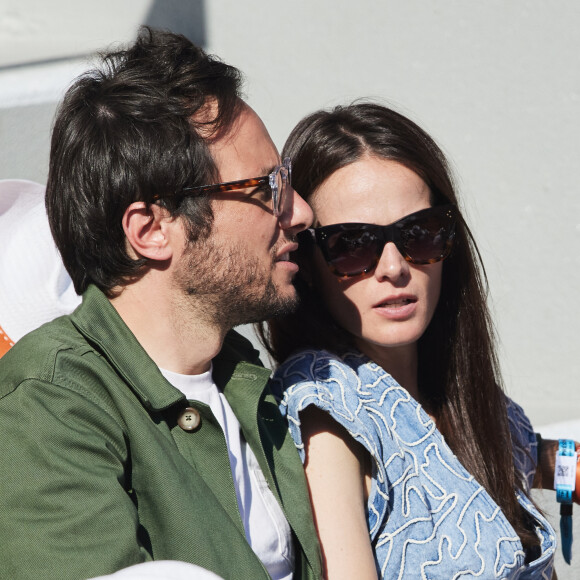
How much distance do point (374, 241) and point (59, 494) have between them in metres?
0.98

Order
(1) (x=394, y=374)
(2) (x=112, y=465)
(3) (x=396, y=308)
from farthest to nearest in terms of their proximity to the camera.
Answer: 1. (1) (x=394, y=374)
2. (3) (x=396, y=308)
3. (2) (x=112, y=465)

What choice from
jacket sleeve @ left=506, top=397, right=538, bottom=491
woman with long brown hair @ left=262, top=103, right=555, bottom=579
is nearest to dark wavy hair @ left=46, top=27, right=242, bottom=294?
woman with long brown hair @ left=262, top=103, right=555, bottom=579

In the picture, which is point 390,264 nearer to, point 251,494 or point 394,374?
point 394,374

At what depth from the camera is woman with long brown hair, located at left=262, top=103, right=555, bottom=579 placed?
1971mm

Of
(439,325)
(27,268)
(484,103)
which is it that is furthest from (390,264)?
(484,103)

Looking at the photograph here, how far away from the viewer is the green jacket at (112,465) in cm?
144

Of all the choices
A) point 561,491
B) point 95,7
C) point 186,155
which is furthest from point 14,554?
point 95,7

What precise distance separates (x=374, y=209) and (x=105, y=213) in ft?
2.07

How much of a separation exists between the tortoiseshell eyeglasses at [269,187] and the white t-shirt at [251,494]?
0.40 metres

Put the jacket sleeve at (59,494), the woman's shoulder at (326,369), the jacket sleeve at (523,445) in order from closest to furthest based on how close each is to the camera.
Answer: the jacket sleeve at (59,494)
the woman's shoulder at (326,369)
the jacket sleeve at (523,445)

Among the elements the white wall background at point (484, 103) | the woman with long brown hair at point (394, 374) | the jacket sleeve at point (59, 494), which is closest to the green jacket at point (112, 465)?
the jacket sleeve at point (59, 494)

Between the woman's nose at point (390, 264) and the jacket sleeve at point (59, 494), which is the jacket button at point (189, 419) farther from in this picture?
the woman's nose at point (390, 264)

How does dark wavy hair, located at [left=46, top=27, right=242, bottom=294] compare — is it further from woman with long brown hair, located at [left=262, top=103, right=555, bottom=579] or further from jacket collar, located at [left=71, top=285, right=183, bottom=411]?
woman with long brown hair, located at [left=262, top=103, right=555, bottom=579]

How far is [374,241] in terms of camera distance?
83.0 inches
